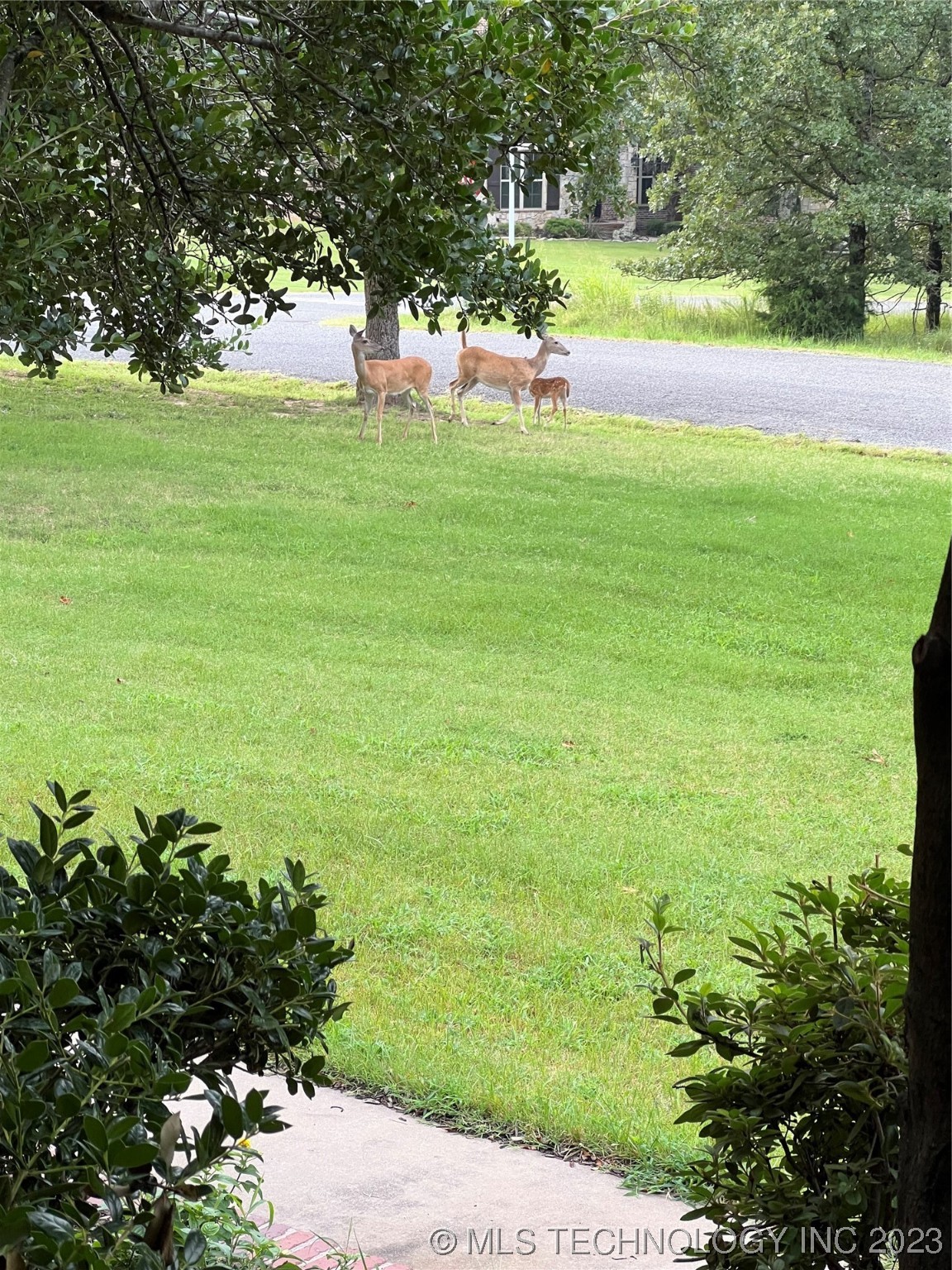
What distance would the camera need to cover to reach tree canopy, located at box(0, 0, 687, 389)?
9.37ft

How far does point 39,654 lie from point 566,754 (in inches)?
129

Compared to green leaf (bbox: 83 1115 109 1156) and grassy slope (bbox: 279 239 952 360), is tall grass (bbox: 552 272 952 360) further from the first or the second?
green leaf (bbox: 83 1115 109 1156)

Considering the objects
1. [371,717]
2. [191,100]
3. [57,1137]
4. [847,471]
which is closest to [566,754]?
[371,717]

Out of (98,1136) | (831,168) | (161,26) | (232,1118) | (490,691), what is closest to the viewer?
(98,1136)

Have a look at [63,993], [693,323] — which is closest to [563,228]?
[693,323]

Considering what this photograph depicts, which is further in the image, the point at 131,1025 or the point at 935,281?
the point at 935,281

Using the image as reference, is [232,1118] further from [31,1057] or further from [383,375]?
[383,375]

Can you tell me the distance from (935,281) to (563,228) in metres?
23.0

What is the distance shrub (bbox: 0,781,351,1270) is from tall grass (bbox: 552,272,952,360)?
22.6 metres

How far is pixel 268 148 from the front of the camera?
3209mm

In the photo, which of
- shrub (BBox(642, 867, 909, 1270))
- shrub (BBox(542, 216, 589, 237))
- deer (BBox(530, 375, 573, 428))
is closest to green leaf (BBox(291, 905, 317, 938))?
shrub (BBox(642, 867, 909, 1270))

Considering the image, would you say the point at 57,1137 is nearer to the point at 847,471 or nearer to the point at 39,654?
the point at 39,654

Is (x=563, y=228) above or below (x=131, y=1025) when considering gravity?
above

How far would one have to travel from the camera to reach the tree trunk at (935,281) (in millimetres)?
25203
